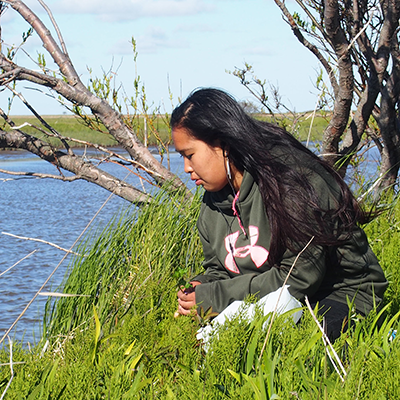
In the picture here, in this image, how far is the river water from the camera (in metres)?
5.00

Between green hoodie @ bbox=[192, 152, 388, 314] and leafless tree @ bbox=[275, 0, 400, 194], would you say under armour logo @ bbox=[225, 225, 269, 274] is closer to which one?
green hoodie @ bbox=[192, 152, 388, 314]

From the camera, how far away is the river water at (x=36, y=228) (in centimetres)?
500

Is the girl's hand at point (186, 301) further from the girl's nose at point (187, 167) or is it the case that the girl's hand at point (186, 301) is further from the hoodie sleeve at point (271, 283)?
the girl's nose at point (187, 167)

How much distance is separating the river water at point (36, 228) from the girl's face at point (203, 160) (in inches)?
38.9

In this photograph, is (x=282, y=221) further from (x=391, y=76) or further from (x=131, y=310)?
(x=391, y=76)

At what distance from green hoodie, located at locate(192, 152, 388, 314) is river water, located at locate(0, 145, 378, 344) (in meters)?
0.99

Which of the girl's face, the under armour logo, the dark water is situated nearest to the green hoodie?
the under armour logo

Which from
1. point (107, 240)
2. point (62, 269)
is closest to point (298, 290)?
point (107, 240)

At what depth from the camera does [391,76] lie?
453cm

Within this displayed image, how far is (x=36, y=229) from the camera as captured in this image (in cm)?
868

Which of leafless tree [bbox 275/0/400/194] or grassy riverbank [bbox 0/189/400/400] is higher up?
leafless tree [bbox 275/0/400/194]

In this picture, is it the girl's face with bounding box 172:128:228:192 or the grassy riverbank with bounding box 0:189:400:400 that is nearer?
the grassy riverbank with bounding box 0:189:400:400

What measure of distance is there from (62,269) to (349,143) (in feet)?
11.4

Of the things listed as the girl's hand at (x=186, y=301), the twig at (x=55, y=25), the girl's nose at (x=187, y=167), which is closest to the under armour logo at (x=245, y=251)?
the girl's hand at (x=186, y=301)
